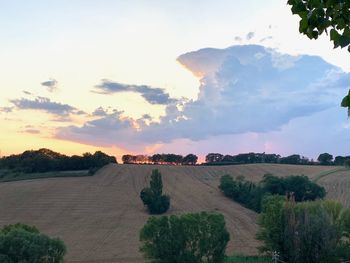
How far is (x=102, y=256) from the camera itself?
2500 inches

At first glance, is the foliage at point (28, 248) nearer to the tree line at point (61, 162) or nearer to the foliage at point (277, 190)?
the foliage at point (277, 190)

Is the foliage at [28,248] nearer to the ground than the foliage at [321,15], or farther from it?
nearer to the ground

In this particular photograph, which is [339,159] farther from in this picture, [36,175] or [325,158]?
[36,175]

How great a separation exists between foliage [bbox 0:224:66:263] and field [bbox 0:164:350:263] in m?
16.1

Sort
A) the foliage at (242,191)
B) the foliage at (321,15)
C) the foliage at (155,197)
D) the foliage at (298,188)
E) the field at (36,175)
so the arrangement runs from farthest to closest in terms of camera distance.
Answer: the field at (36,175) < the foliage at (242,191) < the foliage at (298,188) < the foliage at (155,197) < the foliage at (321,15)

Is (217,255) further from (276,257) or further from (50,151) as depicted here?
(50,151)

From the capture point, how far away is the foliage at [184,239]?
5184 centimetres

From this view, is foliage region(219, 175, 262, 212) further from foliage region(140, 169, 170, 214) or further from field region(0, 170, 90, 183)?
field region(0, 170, 90, 183)

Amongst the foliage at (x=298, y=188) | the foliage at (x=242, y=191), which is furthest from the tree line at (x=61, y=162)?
the foliage at (x=298, y=188)

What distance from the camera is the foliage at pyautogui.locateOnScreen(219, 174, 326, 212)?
89.7m

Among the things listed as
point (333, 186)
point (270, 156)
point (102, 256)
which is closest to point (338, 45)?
point (102, 256)

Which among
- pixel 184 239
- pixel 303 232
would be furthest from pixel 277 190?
pixel 184 239

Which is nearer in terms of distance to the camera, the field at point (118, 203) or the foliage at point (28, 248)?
the foliage at point (28, 248)

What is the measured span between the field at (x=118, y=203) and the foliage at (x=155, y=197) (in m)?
1.46
